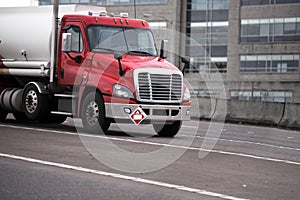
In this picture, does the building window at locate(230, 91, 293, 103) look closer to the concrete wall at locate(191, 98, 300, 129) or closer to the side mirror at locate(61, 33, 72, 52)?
the concrete wall at locate(191, 98, 300, 129)

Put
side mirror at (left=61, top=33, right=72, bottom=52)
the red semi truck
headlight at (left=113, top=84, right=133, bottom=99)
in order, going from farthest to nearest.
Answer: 1. side mirror at (left=61, top=33, right=72, bottom=52)
2. the red semi truck
3. headlight at (left=113, top=84, right=133, bottom=99)

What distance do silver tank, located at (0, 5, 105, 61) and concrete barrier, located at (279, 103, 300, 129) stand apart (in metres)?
11.7

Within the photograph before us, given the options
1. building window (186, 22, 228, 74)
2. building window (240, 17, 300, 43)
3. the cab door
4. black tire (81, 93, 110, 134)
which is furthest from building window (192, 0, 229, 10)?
black tire (81, 93, 110, 134)

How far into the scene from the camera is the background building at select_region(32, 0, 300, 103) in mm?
79000

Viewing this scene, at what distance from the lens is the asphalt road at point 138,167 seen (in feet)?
32.7

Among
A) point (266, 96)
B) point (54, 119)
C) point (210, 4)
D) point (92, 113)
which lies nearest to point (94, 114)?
point (92, 113)

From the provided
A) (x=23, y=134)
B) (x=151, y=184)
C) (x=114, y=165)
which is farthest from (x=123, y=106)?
(x=151, y=184)

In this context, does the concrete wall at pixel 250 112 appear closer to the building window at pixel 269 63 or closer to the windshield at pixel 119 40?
the windshield at pixel 119 40

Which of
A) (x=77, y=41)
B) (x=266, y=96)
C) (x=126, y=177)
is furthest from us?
(x=266, y=96)

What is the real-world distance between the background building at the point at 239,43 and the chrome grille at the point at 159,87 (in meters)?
59.1

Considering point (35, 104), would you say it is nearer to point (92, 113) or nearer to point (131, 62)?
point (92, 113)

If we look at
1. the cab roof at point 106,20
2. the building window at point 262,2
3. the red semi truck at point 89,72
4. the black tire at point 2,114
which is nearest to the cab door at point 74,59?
the red semi truck at point 89,72

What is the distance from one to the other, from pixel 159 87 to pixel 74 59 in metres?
2.37

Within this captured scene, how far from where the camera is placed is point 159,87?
18.9 metres
